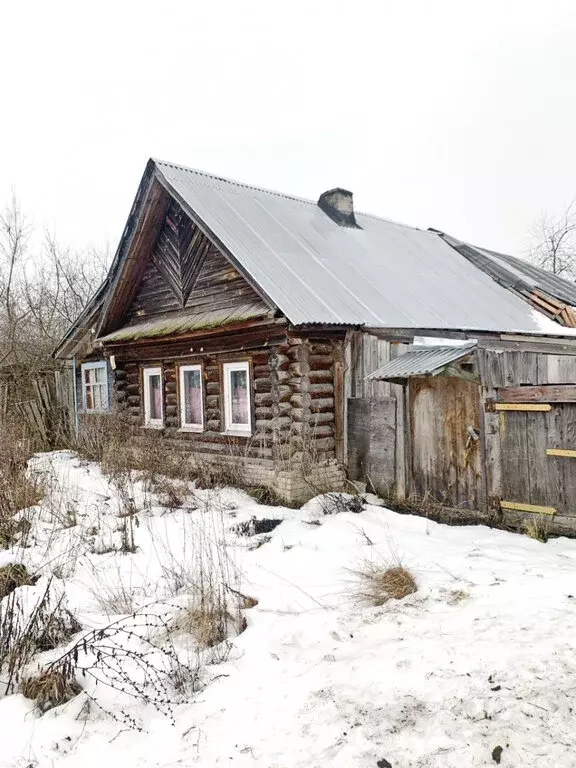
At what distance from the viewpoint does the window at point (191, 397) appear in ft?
37.9

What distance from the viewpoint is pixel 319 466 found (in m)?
9.32

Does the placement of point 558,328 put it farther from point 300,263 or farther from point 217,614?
point 217,614

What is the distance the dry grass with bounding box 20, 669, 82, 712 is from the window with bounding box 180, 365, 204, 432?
7905mm

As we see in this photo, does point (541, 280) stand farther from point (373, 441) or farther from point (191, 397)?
point (191, 397)

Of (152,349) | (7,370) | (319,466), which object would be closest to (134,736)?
(319,466)

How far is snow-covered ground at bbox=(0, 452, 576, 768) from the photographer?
288 cm

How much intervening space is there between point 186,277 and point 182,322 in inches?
43.1

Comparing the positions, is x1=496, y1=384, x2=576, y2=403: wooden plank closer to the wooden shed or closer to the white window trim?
the wooden shed

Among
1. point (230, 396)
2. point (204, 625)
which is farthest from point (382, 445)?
point (204, 625)

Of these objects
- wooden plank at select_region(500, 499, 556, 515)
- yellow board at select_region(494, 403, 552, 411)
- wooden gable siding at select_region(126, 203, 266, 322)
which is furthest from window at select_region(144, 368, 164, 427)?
wooden plank at select_region(500, 499, 556, 515)

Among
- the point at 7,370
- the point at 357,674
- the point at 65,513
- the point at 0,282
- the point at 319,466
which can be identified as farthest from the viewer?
the point at 0,282

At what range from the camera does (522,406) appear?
673 centimetres

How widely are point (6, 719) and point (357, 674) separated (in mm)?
2193

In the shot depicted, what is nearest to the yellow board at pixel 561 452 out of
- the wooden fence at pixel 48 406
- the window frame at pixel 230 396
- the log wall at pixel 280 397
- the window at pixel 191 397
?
the log wall at pixel 280 397
